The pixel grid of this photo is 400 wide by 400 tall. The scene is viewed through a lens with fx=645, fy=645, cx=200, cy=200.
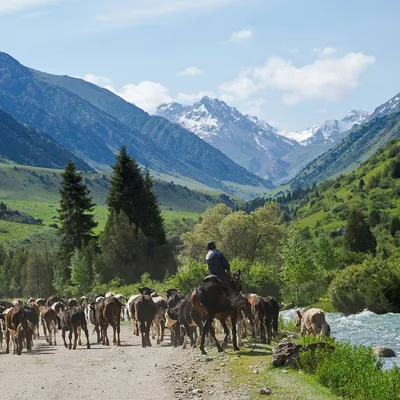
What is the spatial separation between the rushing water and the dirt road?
38.3 feet

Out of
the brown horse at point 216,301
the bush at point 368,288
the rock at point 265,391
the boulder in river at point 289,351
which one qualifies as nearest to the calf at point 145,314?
the brown horse at point 216,301

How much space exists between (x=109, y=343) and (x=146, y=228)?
57780 mm

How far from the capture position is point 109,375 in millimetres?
22562

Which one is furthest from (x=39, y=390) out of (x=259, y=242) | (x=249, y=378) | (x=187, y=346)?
(x=259, y=242)

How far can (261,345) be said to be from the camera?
2788cm

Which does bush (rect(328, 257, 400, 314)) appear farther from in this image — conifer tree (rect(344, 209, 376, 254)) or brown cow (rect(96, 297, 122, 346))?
conifer tree (rect(344, 209, 376, 254))

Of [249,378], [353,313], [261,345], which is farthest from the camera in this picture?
[353,313]

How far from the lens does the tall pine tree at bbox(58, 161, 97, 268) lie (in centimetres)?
9094

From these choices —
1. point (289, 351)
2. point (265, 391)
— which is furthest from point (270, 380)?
point (289, 351)

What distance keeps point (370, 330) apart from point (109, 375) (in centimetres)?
3195

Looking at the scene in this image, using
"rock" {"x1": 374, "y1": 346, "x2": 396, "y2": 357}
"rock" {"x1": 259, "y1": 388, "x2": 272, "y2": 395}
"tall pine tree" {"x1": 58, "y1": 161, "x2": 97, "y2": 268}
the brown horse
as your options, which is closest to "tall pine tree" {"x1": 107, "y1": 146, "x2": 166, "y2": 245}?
"tall pine tree" {"x1": 58, "y1": 161, "x2": 97, "y2": 268}

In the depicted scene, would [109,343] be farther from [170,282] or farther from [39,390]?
[170,282]

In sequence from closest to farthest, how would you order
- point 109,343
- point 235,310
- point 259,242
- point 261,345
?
point 235,310, point 261,345, point 109,343, point 259,242

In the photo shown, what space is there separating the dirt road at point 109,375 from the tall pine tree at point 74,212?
60.9 m
